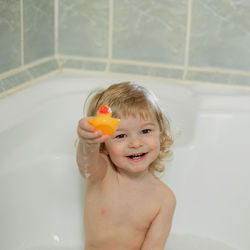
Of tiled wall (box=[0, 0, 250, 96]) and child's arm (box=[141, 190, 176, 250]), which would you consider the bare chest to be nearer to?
child's arm (box=[141, 190, 176, 250])

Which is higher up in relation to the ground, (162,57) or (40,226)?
(162,57)

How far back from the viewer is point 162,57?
1658 millimetres

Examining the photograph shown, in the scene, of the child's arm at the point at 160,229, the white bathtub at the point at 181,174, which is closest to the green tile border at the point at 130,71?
the white bathtub at the point at 181,174

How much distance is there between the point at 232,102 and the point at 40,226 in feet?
2.20

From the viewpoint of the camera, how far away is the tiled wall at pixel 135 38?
1.54m

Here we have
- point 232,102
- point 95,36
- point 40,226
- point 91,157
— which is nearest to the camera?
point 91,157

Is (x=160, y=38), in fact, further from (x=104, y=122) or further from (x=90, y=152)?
(x=104, y=122)

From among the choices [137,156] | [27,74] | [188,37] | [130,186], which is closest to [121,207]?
[130,186]

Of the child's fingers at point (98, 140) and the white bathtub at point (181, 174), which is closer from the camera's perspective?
the child's fingers at point (98, 140)

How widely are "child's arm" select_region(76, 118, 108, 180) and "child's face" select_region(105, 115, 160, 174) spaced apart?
0.14 feet

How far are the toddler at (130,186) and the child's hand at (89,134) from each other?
0.21 m

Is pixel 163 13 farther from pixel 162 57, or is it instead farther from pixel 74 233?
pixel 74 233

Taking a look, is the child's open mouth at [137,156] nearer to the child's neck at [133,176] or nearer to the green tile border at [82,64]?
the child's neck at [133,176]

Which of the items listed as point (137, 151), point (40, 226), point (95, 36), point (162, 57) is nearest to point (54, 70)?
point (95, 36)
